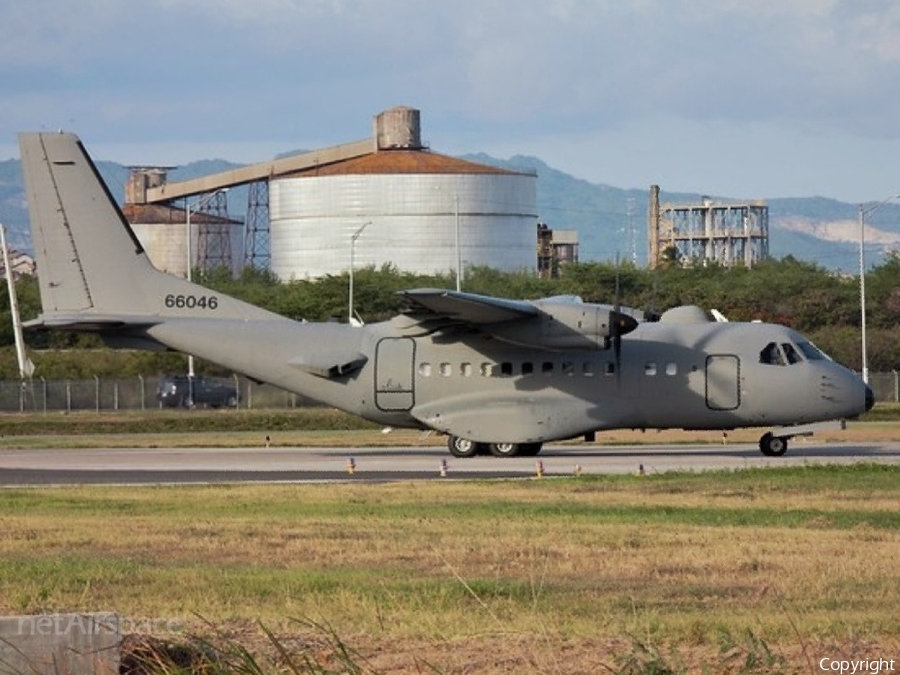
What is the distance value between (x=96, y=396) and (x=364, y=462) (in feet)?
116

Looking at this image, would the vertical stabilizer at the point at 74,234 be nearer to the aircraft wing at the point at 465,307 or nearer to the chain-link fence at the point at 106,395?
the aircraft wing at the point at 465,307

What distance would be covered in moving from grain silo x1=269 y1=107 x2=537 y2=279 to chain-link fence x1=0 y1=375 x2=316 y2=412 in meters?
55.8

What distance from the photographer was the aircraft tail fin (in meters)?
42.5

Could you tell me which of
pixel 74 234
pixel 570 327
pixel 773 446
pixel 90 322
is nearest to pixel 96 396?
pixel 74 234

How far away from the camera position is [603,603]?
16.4 m

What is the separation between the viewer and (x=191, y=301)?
141 ft

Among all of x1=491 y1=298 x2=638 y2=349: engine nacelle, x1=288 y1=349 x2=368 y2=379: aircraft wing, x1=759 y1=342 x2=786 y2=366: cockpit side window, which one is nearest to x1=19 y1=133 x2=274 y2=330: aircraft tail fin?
x1=288 y1=349 x2=368 y2=379: aircraft wing

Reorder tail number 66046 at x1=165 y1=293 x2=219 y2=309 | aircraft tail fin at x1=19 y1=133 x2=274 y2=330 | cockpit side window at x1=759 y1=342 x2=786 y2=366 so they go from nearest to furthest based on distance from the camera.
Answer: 1. cockpit side window at x1=759 y1=342 x2=786 y2=366
2. aircraft tail fin at x1=19 y1=133 x2=274 y2=330
3. tail number 66046 at x1=165 y1=293 x2=219 y2=309

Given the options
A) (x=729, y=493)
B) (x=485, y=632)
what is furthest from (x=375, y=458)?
(x=485, y=632)

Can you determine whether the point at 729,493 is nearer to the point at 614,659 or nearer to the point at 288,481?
the point at 288,481

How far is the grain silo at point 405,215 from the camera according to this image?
433 feet

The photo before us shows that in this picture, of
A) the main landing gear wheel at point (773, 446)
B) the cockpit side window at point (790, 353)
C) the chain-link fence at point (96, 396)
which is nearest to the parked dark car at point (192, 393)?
the chain-link fence at point (96, 396)

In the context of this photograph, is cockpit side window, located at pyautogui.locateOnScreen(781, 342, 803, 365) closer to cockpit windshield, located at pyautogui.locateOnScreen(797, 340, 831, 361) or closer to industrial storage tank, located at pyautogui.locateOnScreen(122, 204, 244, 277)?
cockpit windshield, located at pyautogui.locateOnScreen(797, 340, 831, 361)

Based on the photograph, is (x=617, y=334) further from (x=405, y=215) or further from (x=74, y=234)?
(x=405, y=215)
